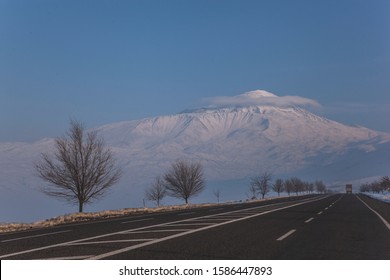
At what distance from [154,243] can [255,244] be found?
2.42 meters

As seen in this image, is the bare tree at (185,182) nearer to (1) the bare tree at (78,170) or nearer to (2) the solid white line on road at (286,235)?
(1) the bare tree at (78,170)

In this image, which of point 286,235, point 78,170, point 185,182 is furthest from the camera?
point 185,182

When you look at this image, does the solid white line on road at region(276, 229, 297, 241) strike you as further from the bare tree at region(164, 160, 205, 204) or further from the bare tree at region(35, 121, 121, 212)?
the bare tree at region(164, 160, 205, 204)

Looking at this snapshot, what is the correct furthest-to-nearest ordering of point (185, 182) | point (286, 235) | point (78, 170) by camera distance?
1. point (185, 182)
2. point (78, 170)
3. point (286, 235)

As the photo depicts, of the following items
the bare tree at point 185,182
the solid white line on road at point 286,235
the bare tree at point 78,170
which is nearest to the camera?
the solid white line on road at point 286,235

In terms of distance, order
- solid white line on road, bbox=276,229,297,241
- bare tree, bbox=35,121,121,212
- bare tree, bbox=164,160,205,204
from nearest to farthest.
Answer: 1. solid white line on road, bbox=276,229,297,241
2. bare tree, bbox=35,121,121,212
3. bare tree, bbox=164,160,205,204

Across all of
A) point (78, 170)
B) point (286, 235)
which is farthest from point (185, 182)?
point (286, 235)

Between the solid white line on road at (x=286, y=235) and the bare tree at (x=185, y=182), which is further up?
the bare tree at (x=185, y=182)

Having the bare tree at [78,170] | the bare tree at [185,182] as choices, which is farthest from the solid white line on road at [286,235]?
the bare tree at [185,182]

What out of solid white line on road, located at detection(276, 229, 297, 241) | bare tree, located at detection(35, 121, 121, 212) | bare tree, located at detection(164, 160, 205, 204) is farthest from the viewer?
bare tree, located at detection(164, 160, 205, 204)

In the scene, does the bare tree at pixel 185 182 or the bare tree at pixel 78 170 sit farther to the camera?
the bare tree at pixel 185 182

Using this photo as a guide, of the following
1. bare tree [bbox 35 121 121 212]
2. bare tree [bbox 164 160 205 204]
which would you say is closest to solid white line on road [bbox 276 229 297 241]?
bare tree [bbox 35 121 121 212]

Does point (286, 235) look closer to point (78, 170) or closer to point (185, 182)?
point (78, 170)

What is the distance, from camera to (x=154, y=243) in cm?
1223
